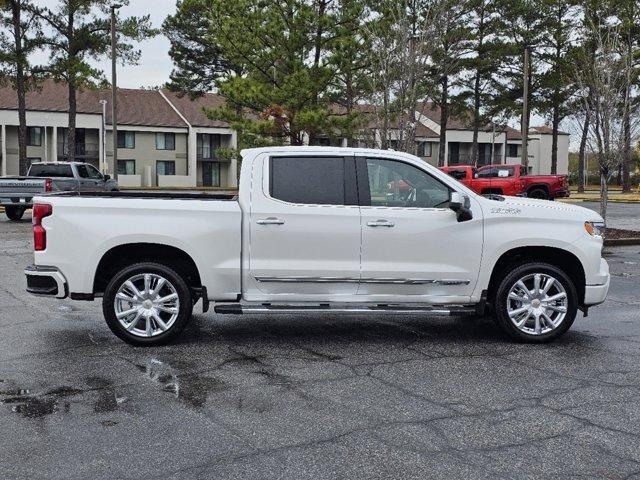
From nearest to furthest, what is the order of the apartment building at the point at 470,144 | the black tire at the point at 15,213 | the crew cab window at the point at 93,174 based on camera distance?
the black tire at the point at 15,213 < the crew cab window at the point at 93,174 < the apartment building at the point at 470,144

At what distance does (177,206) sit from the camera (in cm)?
704

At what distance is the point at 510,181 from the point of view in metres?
31.3

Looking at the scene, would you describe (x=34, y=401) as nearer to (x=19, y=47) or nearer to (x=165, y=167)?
(x=19, y=47)

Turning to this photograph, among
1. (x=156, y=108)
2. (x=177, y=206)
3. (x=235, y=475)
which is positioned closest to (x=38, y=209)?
(x=177, y=206)

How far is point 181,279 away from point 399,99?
1555 centimetres

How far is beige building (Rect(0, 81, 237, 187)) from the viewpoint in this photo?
63.8 m

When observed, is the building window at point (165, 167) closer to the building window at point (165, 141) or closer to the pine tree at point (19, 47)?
the building window at point (165, 141)

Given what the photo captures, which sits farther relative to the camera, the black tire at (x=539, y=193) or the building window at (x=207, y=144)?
the building window at (x=207, y=144)

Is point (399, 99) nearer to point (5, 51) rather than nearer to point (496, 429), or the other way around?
point (496, 429)

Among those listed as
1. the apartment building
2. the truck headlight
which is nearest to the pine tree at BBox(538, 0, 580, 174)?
the apartment building

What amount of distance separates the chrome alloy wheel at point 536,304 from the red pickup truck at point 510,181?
79.3 feet

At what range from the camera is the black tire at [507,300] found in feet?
24.0

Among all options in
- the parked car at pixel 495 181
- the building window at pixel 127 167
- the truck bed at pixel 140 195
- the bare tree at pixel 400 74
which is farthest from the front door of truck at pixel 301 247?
the building window at pixel 127 167

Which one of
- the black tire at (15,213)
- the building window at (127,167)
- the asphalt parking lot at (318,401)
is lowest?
the asphalt parking lot at (318,401)
